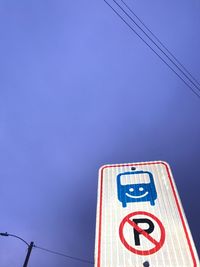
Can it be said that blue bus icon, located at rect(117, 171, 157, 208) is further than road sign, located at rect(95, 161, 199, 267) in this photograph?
Yes

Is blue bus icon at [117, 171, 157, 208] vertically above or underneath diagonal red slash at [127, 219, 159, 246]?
above

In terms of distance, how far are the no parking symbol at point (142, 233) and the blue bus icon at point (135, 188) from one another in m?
0.10

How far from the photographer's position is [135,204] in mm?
1260

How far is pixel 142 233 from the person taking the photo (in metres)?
1.11

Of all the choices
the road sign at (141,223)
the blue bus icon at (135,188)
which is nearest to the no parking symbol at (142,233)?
the road sign at (141,223)

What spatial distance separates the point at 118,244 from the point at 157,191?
1.47ft

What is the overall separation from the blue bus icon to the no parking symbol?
102 millimetres

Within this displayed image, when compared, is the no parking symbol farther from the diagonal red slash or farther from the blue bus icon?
the blue bus icon

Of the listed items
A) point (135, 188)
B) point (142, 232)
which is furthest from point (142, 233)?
point (135, 188)

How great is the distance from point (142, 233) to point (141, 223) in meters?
0.06

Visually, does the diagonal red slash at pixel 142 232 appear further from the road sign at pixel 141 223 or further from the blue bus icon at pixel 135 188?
the blue bus icon at pixel 135 188

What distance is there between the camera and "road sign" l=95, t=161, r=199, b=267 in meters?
1.02

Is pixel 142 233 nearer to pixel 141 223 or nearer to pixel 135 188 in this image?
pixel 141 223

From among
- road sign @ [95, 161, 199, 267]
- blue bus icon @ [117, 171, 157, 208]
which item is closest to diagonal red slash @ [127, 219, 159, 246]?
Result: road sign @ [95, 161, 199, 267]
